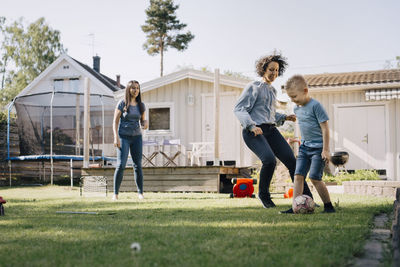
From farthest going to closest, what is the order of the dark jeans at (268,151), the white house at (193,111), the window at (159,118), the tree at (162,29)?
the tree at (162,29)
the window at (159,118)
the white house at (193,111)
the dark jeans at (268,151)

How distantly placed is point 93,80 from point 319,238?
758 inches

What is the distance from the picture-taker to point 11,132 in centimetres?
1395

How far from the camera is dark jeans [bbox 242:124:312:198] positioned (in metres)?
4.25

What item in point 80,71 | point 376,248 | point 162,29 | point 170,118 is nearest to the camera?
point 376,248

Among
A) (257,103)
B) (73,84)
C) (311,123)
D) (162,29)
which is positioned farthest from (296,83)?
(162,29)

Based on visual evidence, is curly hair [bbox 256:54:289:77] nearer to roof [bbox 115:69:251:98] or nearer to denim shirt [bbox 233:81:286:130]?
denim shirt [bbox 233:81:286:130]

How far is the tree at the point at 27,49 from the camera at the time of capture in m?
30.5

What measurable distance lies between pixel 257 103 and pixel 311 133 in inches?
29.1

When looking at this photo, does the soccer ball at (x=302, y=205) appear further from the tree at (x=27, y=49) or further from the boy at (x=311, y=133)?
the tree at (x=27, y=49)

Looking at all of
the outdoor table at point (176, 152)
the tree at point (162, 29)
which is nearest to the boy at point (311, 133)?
the outdoor table at point (176, 152)

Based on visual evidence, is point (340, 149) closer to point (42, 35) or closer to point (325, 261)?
point (325, 261)

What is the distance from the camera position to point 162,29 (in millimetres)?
27734

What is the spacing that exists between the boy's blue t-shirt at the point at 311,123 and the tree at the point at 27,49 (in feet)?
96.7

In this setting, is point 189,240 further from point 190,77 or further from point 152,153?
point 190,77
